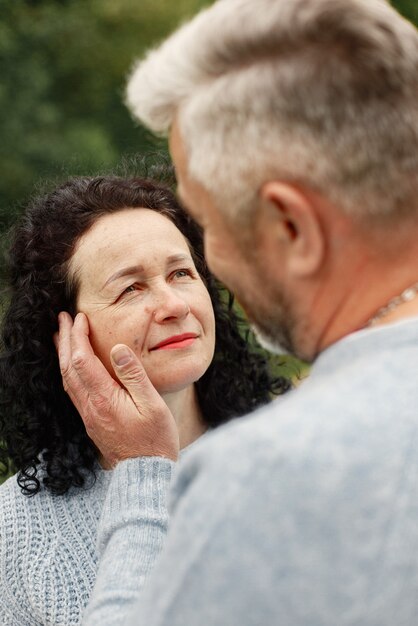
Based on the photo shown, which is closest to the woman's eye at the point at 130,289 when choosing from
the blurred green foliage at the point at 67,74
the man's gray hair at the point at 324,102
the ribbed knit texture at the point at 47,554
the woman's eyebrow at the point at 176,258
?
the woman's eyebrow at the point at 176,258

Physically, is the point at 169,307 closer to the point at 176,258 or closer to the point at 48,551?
the point at 176,258

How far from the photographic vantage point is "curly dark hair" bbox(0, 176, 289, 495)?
8.95ft

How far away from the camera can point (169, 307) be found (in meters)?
2.53

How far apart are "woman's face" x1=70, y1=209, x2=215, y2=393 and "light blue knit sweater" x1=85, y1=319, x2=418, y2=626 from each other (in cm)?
139

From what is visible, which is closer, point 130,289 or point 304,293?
point 304,293

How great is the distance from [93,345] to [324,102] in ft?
4.97

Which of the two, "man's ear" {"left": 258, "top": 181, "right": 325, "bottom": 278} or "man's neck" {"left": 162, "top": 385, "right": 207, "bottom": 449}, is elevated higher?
"man's ear" {"left": 258, "top": 181, "right": 325, "bottom": 278}

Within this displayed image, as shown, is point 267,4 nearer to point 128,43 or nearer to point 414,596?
point 414,596

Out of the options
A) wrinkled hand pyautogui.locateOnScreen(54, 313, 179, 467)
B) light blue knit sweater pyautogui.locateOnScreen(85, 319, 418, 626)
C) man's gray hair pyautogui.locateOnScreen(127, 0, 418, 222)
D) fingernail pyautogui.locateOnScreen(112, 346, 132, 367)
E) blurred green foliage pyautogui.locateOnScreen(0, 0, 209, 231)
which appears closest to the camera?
light blue knit sweater pyautogui.locateOnScreen(85, 319, 418, 626)

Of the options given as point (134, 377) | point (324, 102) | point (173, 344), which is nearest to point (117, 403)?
point (134, 377)

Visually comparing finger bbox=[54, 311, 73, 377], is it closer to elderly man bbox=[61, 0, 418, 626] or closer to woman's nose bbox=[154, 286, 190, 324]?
woman's nose bbox=[154, 286, 190, 324]

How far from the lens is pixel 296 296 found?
4.27 feet

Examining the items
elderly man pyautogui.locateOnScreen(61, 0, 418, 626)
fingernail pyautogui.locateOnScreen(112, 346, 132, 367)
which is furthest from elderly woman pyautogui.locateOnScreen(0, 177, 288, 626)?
elderly man pyautogui.locateOnScreen(61, 0, 418, 626)

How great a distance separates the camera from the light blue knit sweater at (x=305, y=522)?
3.49 feet
